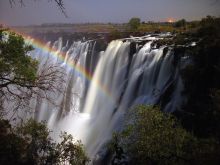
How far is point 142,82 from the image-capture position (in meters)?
28.9

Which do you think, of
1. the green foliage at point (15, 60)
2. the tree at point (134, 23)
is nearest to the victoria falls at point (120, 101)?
the green foliage at point (15, 60)

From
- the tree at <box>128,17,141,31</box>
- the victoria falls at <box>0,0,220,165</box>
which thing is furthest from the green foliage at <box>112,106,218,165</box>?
the tree at <box>128,17,141,31</box>

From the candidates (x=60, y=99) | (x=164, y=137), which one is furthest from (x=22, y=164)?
(x=60, y=99)

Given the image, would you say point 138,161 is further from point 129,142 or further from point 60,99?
point 60,99

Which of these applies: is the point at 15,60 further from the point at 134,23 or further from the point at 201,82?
the point at 134,23

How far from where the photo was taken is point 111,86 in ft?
117

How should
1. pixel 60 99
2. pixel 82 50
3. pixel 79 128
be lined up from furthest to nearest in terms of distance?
pixel 82 50 < pixel 60 99 < pixel 79 128

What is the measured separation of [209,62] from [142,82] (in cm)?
803

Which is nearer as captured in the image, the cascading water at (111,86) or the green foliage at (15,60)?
Result: the green foliage at (15,60)

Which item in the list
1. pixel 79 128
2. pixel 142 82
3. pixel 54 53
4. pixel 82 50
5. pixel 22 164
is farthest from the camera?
pixel 54 53

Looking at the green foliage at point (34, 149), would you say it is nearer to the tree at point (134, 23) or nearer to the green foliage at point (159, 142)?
the green foliage at point (159, 142)

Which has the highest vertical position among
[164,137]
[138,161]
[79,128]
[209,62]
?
[209,62]

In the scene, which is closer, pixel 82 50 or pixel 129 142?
pixel 129 142

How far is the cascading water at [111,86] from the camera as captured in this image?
2644 centimetres
